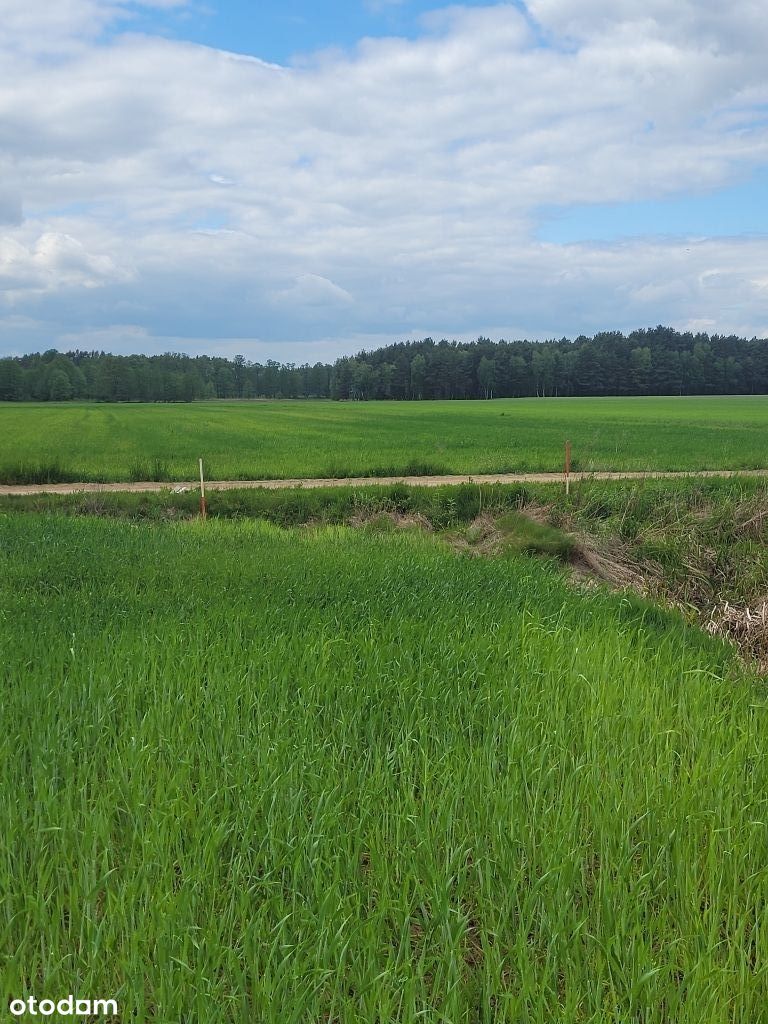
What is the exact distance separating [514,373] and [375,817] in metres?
130

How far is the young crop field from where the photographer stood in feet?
11.0

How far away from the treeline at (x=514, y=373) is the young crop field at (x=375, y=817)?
4938 inches

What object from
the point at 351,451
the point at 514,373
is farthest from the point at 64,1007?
the point at 514,373

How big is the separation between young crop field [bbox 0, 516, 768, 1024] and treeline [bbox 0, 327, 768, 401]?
125 metres

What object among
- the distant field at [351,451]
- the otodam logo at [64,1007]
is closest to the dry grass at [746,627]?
the otodam logo at [64,1007]

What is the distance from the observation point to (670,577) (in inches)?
590

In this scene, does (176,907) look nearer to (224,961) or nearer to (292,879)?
(224,961)

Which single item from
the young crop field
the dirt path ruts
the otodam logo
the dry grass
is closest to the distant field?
the dirt path ruts

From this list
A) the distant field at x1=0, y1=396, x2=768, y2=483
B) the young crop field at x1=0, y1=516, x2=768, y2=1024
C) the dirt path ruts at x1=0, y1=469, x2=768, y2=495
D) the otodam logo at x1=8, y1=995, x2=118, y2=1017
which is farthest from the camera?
the distant field at x1=0, y1=396, x2=768, y2=483

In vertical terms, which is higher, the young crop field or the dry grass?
→ the young crop field

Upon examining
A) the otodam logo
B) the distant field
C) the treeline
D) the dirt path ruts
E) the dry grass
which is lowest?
the dry grass

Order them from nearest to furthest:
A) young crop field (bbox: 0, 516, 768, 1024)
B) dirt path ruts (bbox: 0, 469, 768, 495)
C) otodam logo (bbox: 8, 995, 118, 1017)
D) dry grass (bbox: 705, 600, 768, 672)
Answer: otodam logo (bbox: 8, 995, 118, 1017) < young crop field (bbox: 0, 516, 768, 1024) < dry grass (bbox: 705, 600, 768, 672) < dirt path ruts (bbox: 0, 469, 768, 495)

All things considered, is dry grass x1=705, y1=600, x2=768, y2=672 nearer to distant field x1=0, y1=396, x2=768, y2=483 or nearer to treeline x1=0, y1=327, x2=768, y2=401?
distant field x1=0, y1=396, x2=768, y2=483

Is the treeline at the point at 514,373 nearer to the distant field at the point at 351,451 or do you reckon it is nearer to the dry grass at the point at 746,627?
the distant field at the point at 351,451
